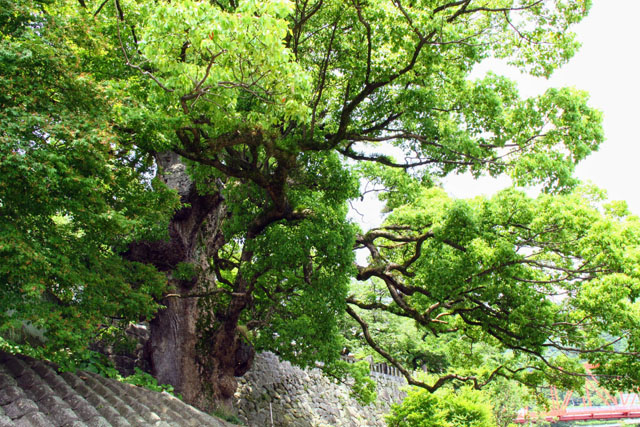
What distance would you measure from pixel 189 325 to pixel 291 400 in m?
4.87

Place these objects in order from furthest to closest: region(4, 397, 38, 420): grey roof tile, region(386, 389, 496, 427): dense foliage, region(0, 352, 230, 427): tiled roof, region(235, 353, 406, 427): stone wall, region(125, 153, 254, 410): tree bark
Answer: region(386, 389, 496, 427): dense foliage
region(235, 353, 406, 427): stone wall
region(125, 153, 254, 410): tree bark
region(0, 352, 230, 427): tiled roof
region(4, 397, 38, 420): grey roof tile

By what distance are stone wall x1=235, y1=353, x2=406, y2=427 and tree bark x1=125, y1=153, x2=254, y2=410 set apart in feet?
5.80

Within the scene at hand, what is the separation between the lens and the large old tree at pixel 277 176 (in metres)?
5.10

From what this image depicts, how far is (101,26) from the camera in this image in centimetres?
741

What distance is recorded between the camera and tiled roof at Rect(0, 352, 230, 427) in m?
4.75

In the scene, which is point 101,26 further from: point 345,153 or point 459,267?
point 459,267

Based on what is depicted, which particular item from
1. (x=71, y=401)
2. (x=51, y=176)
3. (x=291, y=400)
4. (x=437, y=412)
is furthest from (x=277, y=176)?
(x=437, y=412)

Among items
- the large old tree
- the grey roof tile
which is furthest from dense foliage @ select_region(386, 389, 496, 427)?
the grey roof tile

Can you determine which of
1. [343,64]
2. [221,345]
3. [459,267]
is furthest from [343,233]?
[221,345]

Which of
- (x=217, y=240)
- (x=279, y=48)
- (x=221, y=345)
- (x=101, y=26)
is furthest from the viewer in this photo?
(x=217, y=240)

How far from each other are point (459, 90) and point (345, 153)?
2316 millimetres

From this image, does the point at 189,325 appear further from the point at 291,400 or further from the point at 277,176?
the point at 291,400

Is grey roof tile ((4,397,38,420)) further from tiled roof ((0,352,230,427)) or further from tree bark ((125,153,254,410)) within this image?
tree bark ((125,153,254,410))

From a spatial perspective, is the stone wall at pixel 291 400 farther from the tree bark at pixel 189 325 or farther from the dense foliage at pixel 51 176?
the dense foliage at pixel 51 176
